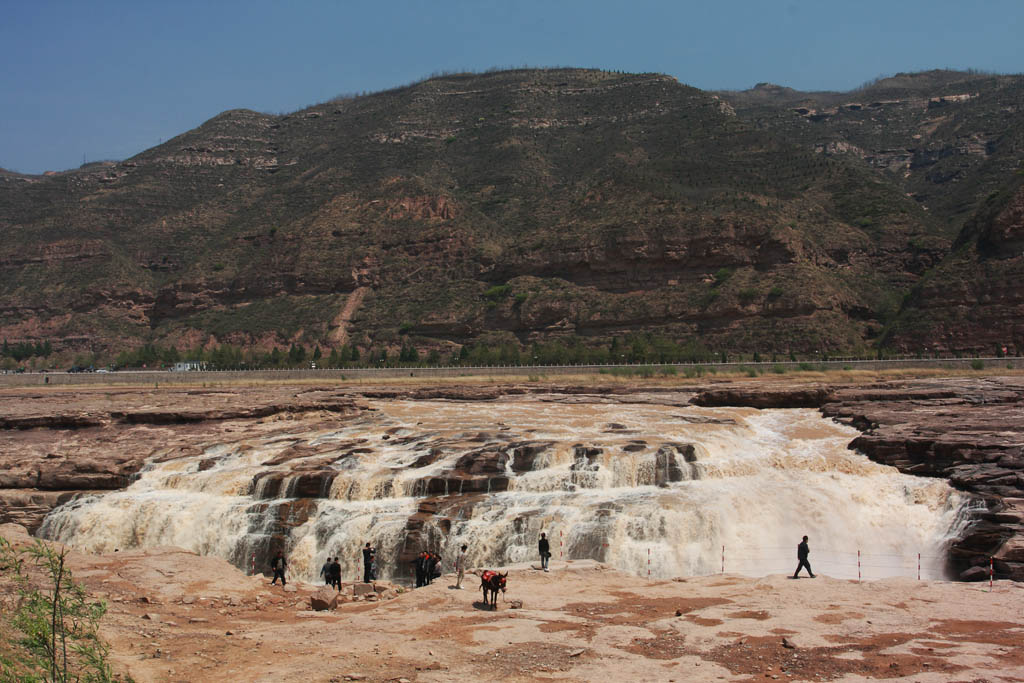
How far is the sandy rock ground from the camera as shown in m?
14.7

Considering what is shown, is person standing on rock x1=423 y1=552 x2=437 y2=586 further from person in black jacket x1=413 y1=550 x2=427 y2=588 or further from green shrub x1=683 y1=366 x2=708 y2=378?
green shrub x1=683 y1=366 x2=708 y2=378

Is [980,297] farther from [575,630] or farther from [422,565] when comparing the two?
[575,630]

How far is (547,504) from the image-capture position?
1117 inches

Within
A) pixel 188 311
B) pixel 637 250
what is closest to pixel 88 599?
pixel 637 250

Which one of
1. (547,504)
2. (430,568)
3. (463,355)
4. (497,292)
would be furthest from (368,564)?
(497,292)

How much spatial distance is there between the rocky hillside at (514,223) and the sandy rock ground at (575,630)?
67606 mm

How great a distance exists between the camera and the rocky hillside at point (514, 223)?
99688 mm

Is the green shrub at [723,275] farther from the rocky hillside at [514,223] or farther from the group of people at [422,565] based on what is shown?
the group of people at [422,565]

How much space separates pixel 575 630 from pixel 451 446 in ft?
60.3

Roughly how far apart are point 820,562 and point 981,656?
1090 centimetres

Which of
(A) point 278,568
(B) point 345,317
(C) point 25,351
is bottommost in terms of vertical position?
(A) point 278,568

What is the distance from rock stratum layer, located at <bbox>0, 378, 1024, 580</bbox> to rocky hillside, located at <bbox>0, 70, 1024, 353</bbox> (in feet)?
127

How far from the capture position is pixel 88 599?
1994cm

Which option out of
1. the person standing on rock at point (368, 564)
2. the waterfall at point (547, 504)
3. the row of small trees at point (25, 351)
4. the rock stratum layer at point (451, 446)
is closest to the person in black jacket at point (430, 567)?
the person standing on rock at point (368, 564)
